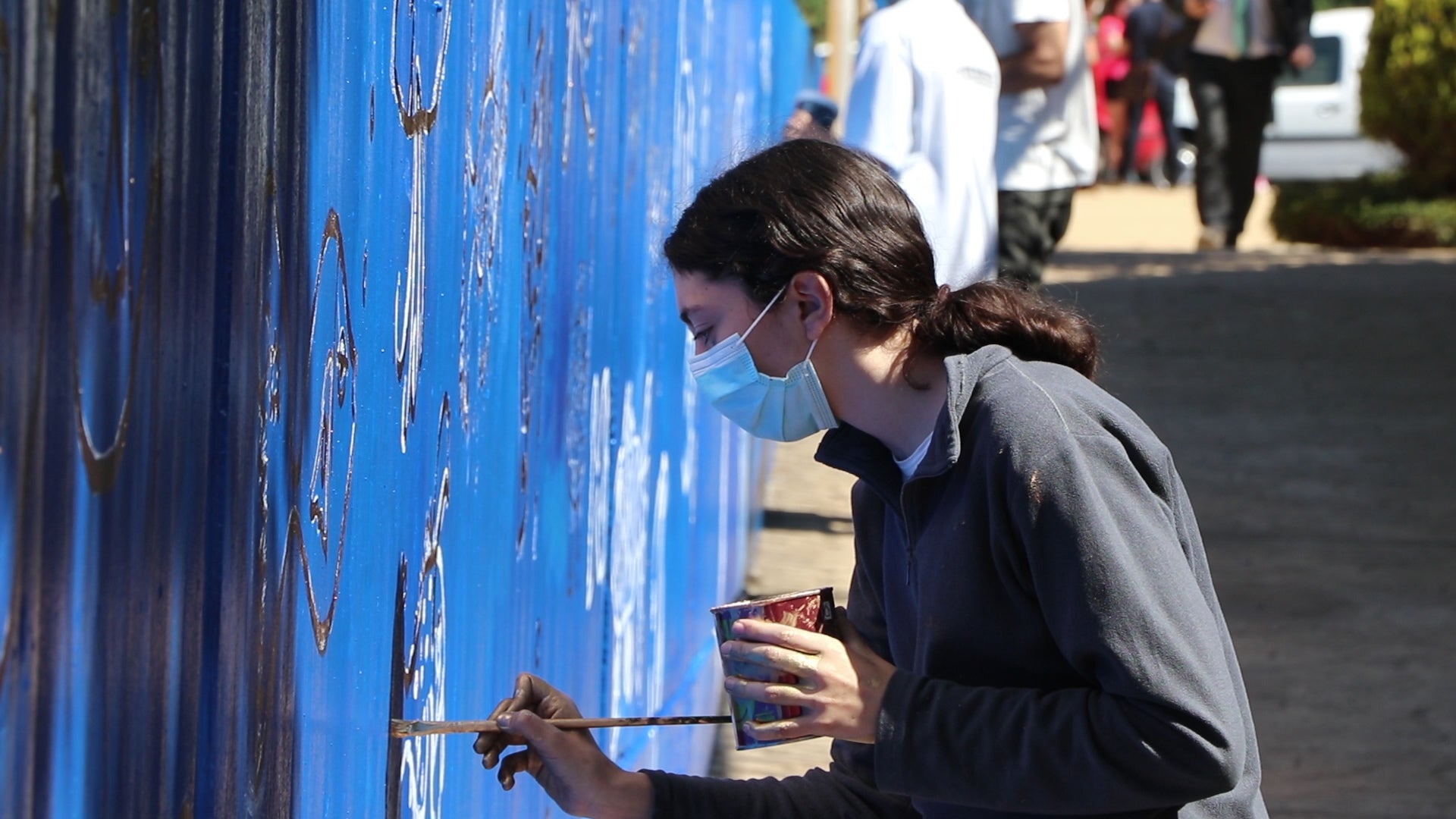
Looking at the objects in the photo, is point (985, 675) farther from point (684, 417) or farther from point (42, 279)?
point (684, 417)

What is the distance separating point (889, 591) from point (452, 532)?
492 mm

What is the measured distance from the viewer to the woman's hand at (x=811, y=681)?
182 centimetres

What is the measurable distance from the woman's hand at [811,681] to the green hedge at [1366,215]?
13065 mm

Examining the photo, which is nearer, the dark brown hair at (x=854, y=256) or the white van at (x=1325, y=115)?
the dark brown hair at (x=854, y=256)

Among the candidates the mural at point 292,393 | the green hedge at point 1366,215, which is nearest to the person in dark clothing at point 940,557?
the mural at point 292,393

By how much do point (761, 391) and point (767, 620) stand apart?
40 centimetres

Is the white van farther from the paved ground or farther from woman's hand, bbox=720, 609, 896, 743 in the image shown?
woman's hand, bbox=720, 609, 896, 743

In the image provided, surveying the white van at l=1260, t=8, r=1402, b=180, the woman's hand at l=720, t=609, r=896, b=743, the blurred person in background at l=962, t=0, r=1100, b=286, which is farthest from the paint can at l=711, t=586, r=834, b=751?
the white van at l=1260, t=8, r=1402, b=180

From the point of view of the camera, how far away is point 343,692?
1.67m

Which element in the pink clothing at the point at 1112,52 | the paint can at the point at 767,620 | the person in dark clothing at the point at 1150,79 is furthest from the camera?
the pink clothing at the point at 1112,52

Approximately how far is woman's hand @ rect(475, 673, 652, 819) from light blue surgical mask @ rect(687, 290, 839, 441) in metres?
0.39

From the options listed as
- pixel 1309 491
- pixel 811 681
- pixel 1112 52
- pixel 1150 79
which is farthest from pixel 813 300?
pixel 1150 79

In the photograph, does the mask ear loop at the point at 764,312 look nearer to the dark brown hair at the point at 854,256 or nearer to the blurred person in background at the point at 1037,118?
the dark brown hair at the point at 854,256

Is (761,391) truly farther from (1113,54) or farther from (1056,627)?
(1113,54)
